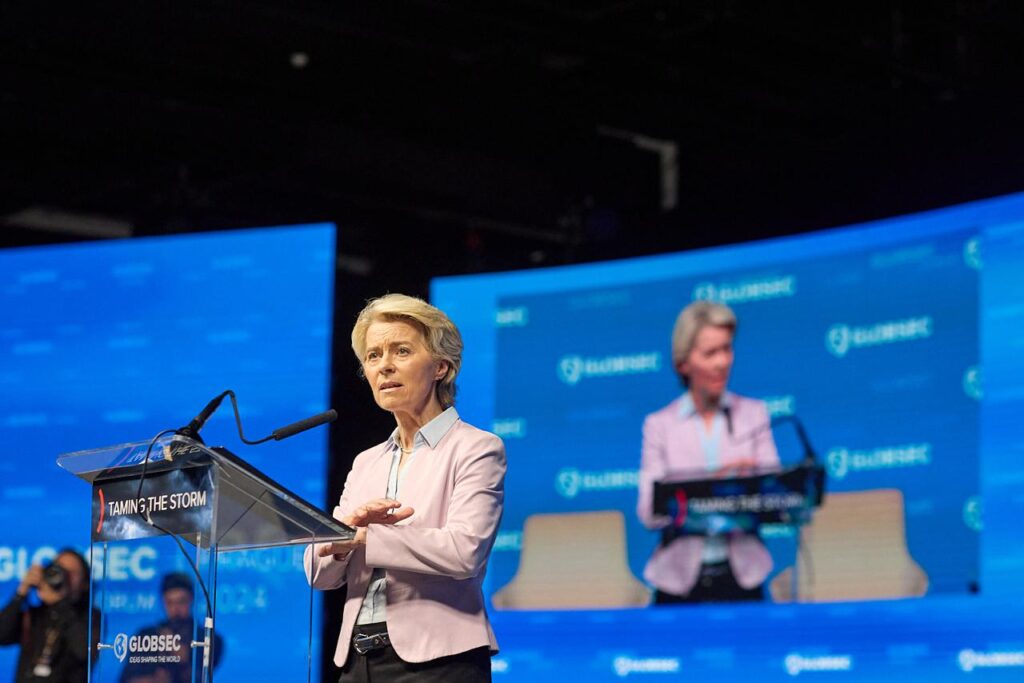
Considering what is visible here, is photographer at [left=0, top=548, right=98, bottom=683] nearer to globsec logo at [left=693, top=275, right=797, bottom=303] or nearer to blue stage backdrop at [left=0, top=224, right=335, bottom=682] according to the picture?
blue stage backdrop at [left=0, top=224, right=335, bottom=682]

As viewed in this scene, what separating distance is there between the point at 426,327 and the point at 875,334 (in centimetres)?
317

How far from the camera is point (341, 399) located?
6.75 meters

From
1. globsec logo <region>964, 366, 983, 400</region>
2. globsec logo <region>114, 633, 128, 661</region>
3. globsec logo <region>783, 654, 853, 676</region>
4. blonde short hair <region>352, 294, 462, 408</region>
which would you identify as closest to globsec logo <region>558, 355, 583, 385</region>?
globsec logo <region>783, 654, 853, 676</region>

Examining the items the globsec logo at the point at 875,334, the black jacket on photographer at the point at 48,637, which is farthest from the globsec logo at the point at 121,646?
the globsec logo at the point at 875,334

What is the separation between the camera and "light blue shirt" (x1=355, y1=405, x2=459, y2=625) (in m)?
2.60

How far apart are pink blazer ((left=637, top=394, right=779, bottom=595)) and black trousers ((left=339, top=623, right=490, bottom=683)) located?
3258mm

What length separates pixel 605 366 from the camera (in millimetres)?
6180

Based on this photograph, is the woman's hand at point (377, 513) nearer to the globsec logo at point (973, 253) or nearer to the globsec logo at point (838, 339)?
the globsec logo at point (973, 253)

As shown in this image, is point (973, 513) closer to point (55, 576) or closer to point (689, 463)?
point (689, 463)

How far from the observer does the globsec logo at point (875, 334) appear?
5.41 meters

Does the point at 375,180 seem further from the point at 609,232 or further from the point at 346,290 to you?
the point at 609,232

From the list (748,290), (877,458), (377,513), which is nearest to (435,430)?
(377,513)

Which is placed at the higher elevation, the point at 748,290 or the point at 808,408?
the point at 748,290

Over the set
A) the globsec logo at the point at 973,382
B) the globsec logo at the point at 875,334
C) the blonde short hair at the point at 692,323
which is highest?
the blonde short hair at the point at 692,323
